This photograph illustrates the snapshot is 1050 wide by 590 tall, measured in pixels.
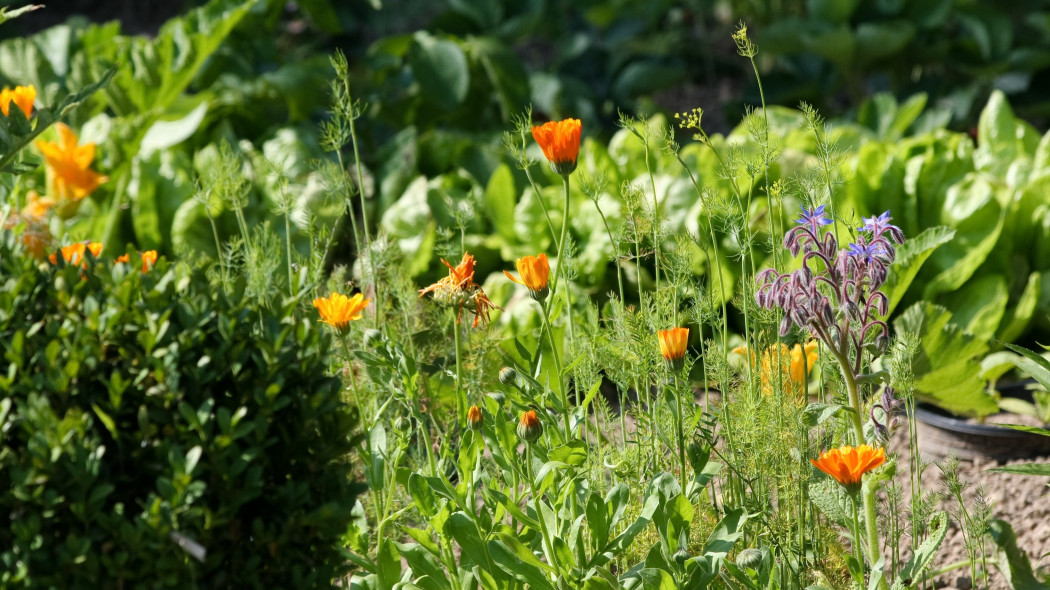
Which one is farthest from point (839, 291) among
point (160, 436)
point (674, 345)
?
point (160, 436)

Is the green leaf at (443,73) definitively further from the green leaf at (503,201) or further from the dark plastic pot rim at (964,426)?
the dark plastic pot rim at (964,426)

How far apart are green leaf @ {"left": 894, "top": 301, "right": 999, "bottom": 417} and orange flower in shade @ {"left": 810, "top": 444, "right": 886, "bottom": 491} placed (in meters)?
1.17

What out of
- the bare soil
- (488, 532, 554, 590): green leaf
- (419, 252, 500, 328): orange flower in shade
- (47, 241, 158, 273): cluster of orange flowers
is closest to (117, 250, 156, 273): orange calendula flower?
(47, 241, 158, 273): cluster of orange flowers

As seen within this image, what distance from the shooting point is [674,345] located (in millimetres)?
1570

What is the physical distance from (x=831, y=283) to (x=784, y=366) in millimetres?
301

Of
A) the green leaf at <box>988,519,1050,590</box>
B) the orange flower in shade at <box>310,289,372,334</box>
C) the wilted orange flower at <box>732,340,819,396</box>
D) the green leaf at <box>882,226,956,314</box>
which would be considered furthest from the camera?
the green leaf at <box>882,226,956,314</box>

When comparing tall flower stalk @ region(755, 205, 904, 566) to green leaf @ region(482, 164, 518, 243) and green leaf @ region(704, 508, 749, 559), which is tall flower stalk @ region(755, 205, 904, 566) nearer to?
green leaf @ region(704, 508, 749, 559)

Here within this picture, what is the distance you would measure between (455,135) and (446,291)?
98.7 inches

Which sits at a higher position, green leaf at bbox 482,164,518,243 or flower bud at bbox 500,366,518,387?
flower bud at bbox 500,366,518,387

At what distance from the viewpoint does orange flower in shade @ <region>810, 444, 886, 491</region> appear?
142 cm

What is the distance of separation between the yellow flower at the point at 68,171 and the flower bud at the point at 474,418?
7.96ft

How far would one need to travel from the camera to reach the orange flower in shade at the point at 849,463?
1420 mm

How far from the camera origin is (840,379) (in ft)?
6.15

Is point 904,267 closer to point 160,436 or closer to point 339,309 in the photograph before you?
point 339,309
